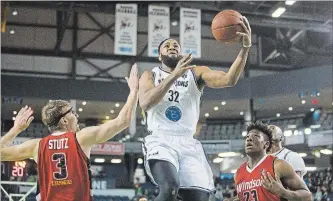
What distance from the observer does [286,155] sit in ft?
21.1

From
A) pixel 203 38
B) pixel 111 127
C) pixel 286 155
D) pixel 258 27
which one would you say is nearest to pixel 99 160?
pixel 203 38

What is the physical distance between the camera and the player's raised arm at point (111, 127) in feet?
13.8

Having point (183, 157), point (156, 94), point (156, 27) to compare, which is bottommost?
point (183, 157)

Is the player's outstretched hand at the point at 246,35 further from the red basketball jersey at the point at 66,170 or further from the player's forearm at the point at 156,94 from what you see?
the red basketball jersey at the point at 66,170

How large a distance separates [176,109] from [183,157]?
486mm

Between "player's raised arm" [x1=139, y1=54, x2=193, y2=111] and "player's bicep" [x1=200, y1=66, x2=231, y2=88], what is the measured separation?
1.56 feet

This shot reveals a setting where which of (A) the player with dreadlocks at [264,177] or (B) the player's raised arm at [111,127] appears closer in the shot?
(B) the player's raised arm at [111,127]

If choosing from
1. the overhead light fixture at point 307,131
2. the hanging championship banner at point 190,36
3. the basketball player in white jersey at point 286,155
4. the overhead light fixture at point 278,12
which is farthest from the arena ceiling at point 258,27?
the basketball player in white jersey at point 286,155

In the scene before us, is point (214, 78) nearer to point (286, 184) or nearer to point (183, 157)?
point (183, 157)

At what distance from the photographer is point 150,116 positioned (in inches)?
209

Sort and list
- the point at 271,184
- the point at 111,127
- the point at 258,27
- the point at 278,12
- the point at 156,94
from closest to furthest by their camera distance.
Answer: the point at 111,127, the point at 271,184, the point at 156,94, the point at 278,12, the point at 258,27

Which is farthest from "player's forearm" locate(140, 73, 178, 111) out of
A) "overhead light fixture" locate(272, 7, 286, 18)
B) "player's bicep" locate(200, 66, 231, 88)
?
"overhead light fixture" locate(272, 7, 286, 18)

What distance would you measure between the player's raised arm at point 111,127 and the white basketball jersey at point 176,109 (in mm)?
868

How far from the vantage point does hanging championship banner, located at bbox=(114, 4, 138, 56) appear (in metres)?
20.4
